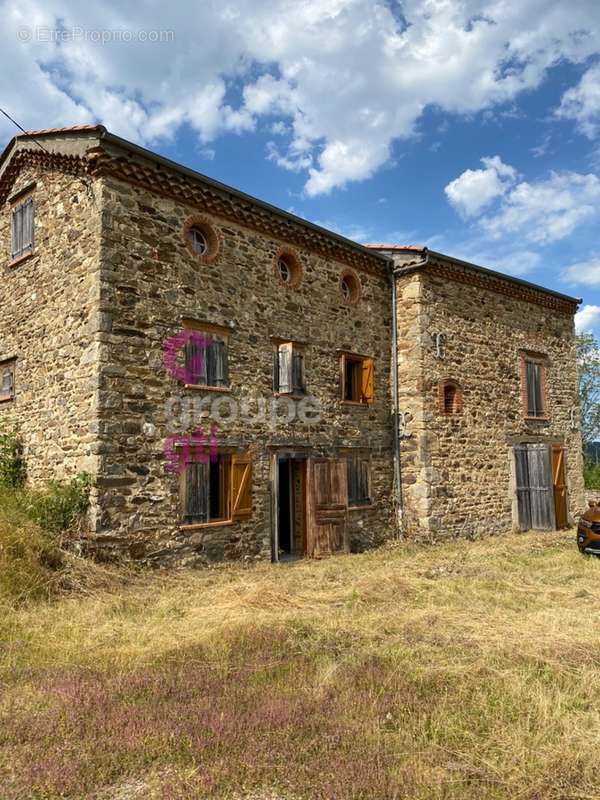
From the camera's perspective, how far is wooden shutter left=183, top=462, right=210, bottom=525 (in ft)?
33.5

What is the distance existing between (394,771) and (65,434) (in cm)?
786

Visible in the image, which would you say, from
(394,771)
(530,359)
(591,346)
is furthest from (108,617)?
(591,346)

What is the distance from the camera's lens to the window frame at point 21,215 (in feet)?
37.2

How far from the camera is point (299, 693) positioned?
501cm

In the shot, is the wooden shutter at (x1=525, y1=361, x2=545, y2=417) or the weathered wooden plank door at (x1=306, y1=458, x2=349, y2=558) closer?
the weathered wooden plank door at (x1=306, y1=458, x2=349, y2=558)

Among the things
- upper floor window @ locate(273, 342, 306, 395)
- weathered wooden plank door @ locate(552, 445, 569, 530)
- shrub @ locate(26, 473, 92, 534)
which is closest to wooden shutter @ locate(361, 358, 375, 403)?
upper floor window @ locate(273, 342, 306, 395)

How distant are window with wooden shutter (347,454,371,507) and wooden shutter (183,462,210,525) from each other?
3.94 m

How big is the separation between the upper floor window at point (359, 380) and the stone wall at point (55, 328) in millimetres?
6201

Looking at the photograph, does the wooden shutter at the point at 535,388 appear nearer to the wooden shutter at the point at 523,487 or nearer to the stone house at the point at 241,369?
the stone house at the point at 241,369

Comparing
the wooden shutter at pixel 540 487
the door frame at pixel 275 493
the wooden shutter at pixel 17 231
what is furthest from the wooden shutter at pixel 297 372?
the wooden shutter at pixel 540 487

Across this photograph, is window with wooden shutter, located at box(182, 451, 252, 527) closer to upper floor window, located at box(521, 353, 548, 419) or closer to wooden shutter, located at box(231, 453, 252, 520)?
wooden shutter, located at box(231, 453, 252, 520)

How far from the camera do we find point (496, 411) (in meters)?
15.6

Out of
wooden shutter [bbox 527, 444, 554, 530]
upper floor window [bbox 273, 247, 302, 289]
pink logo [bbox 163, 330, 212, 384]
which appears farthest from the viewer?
wooden shutter [bbox 527, 444, 554, 530]

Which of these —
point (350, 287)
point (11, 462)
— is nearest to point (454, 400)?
point (350, 287)
